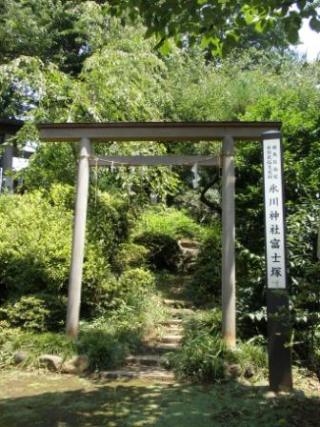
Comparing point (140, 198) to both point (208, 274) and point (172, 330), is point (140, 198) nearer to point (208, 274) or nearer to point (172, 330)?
point (208, 274)

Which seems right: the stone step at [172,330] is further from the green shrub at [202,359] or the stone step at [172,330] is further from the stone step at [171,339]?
the green shrub at [202,359]

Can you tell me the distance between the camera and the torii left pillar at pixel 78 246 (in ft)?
24.5

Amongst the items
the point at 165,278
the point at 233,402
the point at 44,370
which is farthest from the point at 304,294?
the point at 165,278

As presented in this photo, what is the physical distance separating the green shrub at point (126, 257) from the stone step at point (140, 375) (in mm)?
3040

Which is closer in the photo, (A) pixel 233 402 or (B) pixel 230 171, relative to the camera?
(A) pixel 233 402

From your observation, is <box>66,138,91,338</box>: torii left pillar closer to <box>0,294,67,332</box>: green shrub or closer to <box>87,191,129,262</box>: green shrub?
<box>0,294,67,332</box>: green shrub

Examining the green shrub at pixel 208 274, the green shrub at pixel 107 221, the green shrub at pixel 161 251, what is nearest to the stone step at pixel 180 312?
the green shrub at pixel 208 274

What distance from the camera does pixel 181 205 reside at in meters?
16.0

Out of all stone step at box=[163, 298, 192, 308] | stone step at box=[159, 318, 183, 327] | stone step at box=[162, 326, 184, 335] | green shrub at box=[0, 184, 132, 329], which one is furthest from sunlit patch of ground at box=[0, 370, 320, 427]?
stone step at box=[163, 298, 192, 308]

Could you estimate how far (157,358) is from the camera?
721 centimetres

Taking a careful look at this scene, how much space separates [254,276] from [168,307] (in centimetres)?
230

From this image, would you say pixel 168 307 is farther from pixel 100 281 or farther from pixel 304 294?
pixel 304 294

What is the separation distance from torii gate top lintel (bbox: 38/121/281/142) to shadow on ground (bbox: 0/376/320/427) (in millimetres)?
3747

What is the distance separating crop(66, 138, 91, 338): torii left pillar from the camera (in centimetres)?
746
